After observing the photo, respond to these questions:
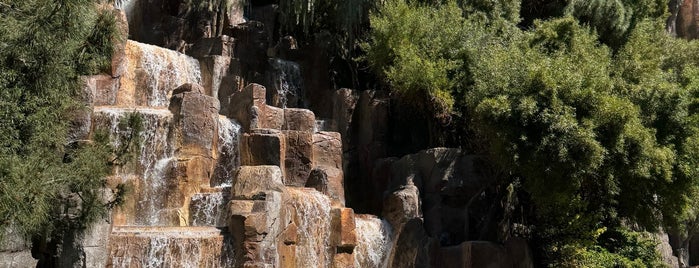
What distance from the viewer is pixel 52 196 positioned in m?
11.1

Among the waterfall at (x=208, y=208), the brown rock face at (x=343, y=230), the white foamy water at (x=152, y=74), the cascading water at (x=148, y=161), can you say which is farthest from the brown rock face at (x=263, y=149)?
the white foamy water at (x=152, y=74)

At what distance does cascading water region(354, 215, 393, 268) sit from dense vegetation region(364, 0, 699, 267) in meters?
3.20

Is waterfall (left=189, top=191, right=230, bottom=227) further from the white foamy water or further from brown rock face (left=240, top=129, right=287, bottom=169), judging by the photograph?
the white foamy water

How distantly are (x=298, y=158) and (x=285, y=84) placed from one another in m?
6.23

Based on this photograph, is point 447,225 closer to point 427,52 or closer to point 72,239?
point 427,52

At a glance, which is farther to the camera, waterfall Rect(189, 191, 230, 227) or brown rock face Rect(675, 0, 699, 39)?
brown rock face Rect(675, 0, 699, 39)

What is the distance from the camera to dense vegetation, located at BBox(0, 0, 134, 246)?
10867mm

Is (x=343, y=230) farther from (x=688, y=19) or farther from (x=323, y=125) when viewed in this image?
(x=688, y=19)

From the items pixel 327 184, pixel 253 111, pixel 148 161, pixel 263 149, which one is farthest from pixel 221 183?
pixel 327 184

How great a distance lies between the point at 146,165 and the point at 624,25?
16.7 m

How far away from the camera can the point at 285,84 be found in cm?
2491

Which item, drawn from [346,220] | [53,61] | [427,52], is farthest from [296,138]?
[53,61]

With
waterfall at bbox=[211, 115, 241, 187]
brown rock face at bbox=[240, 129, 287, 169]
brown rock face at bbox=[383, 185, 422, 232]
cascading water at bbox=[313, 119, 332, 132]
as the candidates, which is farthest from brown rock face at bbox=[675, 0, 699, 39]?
waterfall at bbox=[211, 115, 241, 187]

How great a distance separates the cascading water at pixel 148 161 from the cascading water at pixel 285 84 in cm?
637
